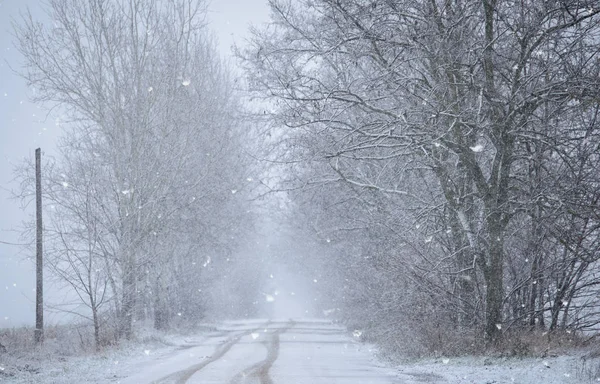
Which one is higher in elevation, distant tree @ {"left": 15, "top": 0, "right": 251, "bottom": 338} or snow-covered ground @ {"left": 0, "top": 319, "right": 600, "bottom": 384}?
distant tree @ {"left": 15, "top": 0, "right": 251, "bottom": 338}

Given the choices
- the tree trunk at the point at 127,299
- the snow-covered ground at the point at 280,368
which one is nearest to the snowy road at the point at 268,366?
the snow-covered ground at the point at 280,368

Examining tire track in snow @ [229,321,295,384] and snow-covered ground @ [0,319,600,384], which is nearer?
snow-covered ground @ [0,319,600,384]

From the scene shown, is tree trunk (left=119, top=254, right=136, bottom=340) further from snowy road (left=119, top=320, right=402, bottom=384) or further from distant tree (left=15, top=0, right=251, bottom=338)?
snowy road (left=119, top=320, right=402, bottom=384)

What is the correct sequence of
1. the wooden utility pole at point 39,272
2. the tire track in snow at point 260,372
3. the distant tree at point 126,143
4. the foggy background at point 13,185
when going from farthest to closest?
1. the foggy background at point 13,185
2. the wooden utility pole at point 39,272
3. the distant tree at point 126,143
4. the tire track in snow at point 260,372

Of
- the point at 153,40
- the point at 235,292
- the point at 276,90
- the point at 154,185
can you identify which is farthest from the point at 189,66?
the point at 235,292

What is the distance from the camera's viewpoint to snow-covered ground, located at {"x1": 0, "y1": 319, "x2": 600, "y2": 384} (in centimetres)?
1020

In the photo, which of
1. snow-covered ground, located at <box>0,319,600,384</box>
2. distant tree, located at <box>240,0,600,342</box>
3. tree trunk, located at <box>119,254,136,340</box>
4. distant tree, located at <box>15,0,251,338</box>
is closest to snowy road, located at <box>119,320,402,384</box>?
snow-covered ground, located at <box>0,319,600,384</box>

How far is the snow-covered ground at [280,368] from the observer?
1020 cm

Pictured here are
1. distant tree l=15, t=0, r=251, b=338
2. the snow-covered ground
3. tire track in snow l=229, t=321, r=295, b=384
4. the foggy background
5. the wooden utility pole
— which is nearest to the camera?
the snow-covered ground

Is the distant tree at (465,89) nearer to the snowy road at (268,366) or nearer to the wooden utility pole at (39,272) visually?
the snowy road at (268,366)

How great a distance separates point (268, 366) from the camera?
13672mm

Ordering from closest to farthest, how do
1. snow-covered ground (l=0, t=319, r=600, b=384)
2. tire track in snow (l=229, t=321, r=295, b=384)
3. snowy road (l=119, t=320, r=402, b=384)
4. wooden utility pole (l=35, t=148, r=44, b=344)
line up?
1. snow-covered ground (l=0, t=319, r=600, b=384)
2. tire track in snow (l=229, t=321, r=295, b=384)
3. snowy road (l=119, t=320, r=402, b=384)
4. wooden utility pole (l=35, t=148, r=44, b=344)

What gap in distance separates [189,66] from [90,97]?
7.14 m

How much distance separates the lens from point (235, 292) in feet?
168
